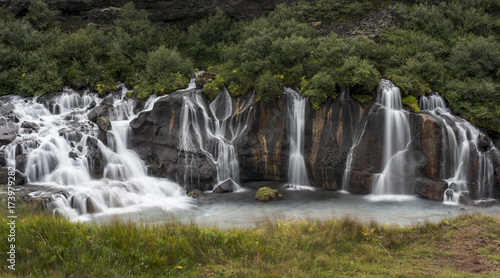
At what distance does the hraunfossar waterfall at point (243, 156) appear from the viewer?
13.6 m

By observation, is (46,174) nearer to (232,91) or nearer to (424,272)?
(232,91)

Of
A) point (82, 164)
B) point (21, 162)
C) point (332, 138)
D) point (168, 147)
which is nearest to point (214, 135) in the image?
point (168, 147)

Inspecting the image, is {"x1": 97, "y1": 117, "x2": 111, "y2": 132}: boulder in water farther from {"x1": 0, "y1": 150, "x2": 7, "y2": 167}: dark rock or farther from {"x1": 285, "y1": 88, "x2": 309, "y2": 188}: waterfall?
{"x1": 285, "y1": 88, "x2": 309, "y2": 188}: waterfall

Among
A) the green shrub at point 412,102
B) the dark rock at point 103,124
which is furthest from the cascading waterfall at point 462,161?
the dark rock at point 103,124

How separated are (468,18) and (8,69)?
82.6 feet

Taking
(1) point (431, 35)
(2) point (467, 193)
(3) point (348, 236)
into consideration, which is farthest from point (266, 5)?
(3) point (348, 236)

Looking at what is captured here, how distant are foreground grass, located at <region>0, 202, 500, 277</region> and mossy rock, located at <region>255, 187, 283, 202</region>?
23.1 feet

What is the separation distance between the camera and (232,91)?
671 inches

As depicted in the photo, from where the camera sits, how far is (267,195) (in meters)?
14.7

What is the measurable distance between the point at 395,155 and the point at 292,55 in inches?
265

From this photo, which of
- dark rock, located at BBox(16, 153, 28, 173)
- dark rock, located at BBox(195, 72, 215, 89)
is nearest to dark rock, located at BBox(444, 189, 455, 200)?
dark rock, located at BBox(195, 72, 215, 89)

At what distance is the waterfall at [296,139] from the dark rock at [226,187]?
264 centimetres

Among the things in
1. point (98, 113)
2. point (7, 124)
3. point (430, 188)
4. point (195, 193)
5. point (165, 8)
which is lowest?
point (195, 193)

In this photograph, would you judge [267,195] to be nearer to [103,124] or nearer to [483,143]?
[103,124]
